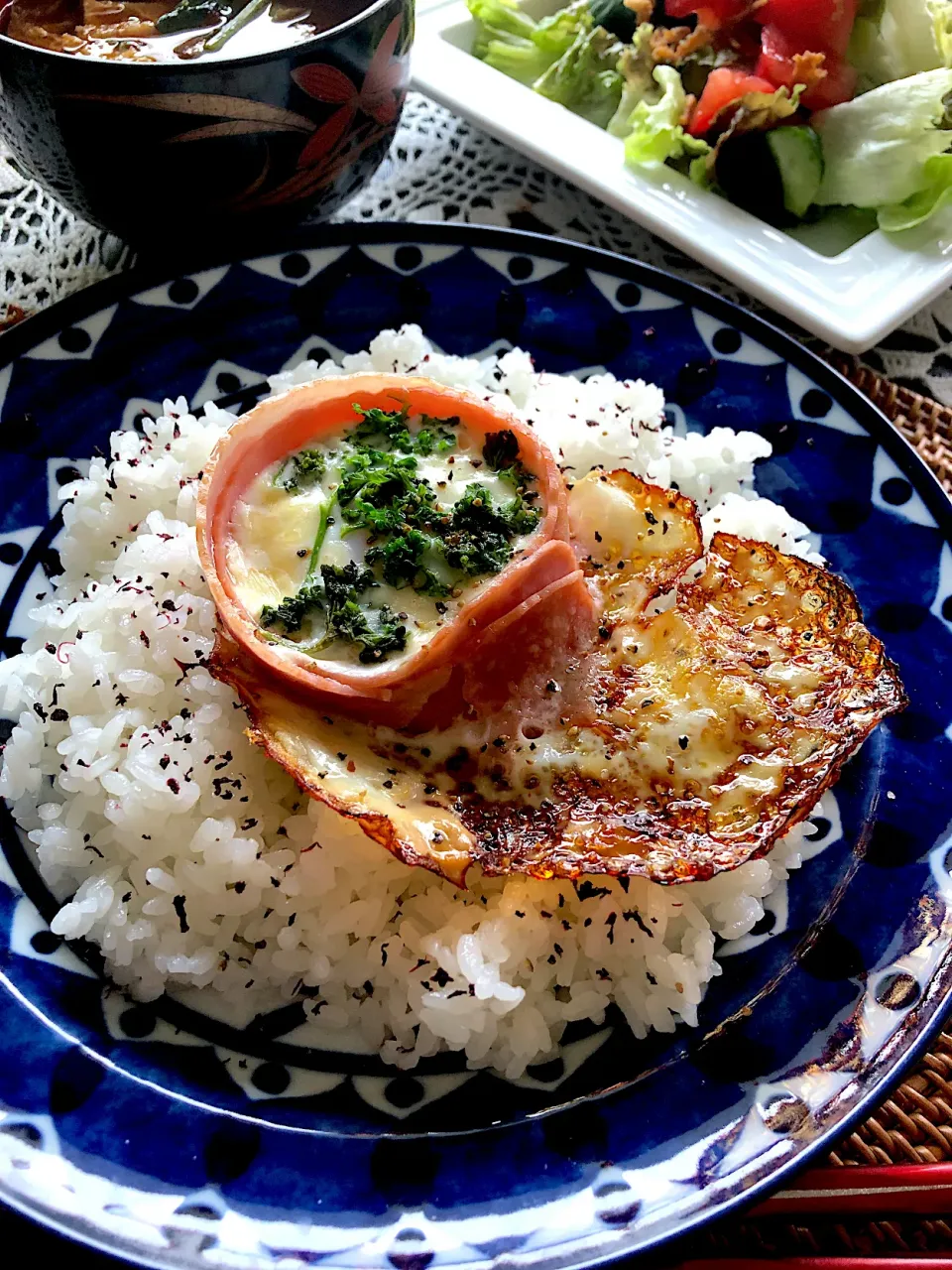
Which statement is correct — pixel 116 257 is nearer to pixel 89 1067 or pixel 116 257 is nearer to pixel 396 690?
pixel 396 690

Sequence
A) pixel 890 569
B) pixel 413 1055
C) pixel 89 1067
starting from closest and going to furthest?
1. pixel 89 1067
2. pixel 413 1055
3. pixel 890 569

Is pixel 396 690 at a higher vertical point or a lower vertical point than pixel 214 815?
higher

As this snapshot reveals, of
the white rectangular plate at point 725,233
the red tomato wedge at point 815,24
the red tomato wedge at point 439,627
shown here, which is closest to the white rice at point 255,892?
the red tomato wedge at point 439,627

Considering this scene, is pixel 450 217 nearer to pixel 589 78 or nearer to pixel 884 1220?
pixel 589 78

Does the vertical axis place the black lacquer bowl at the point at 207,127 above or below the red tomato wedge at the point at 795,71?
below

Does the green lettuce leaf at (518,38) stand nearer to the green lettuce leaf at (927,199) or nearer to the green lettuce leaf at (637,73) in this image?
the green lettuce leaf at (637,73)

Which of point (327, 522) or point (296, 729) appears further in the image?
point (327, 522)

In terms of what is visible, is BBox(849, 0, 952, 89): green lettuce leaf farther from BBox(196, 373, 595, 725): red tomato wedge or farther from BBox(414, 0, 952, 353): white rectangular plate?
BBox(196, 373, 595, 725): red tomato wedge

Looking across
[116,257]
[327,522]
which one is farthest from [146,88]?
[327,522]

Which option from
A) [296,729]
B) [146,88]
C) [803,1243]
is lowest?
[803,1243]
